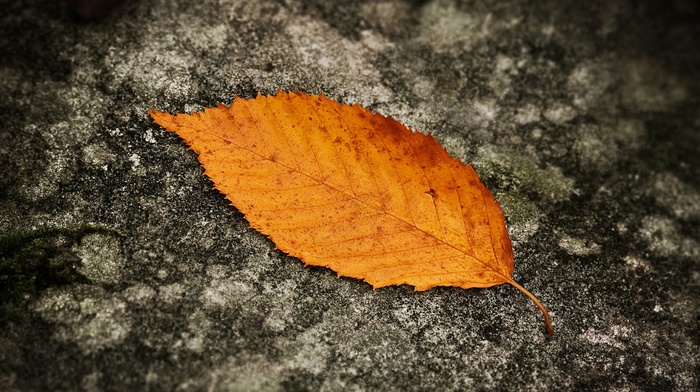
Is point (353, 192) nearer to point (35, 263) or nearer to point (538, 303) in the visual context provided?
point (538, 303)

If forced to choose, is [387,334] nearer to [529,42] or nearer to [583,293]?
[583,293]

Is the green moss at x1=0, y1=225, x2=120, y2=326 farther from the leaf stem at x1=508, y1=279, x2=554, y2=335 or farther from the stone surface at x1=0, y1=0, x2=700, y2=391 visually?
the leaf stem at x1=508, y1=279, x2=554, y2=335

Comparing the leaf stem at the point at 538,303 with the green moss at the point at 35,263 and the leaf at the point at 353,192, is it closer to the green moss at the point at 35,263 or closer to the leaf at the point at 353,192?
the leaf at the point at 353,192

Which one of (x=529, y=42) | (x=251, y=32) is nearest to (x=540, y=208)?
(x=529, y=42)

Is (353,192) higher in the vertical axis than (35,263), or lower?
higher

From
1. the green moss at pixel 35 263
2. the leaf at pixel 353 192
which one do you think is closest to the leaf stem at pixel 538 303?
the leaf at pixel 353 192

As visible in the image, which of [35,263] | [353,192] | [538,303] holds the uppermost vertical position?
[353,192]

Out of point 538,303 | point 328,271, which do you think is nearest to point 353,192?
point 328,271
